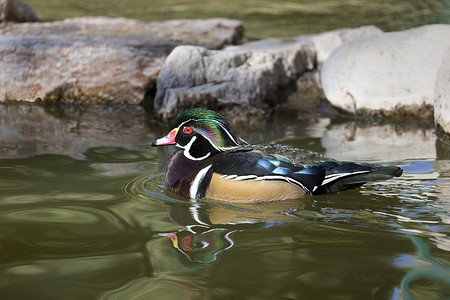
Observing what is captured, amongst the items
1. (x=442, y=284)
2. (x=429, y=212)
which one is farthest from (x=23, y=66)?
(x=442, y=284)

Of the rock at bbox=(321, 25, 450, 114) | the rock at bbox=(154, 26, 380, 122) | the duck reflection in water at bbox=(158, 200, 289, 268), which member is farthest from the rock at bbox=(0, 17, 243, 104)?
the duck reflection in water at bbox=(158, 200, 289, 268)

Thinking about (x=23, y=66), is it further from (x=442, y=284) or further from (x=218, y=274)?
(x=442, y=284)

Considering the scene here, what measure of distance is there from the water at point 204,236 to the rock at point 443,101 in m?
0.37

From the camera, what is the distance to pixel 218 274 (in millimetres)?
3754

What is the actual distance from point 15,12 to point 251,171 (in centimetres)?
718

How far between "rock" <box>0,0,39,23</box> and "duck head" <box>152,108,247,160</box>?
6.17 metres

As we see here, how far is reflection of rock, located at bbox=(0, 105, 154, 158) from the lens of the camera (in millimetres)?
6902

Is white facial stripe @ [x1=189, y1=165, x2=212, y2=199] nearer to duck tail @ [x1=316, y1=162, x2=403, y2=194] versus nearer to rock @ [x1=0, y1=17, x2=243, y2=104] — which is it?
duck tail @ [x1=316, y1=162, x2=403, y2=194]

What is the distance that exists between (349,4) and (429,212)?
11439mm

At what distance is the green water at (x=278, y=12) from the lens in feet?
42.4

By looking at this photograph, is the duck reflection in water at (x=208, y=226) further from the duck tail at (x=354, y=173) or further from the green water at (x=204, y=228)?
the duck tail at (x=354, y=173)

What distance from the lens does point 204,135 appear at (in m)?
5.35

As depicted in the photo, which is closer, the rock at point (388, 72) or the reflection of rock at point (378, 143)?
the reflection of rock at point (378, 143)

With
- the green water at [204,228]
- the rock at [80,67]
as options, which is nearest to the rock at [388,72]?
the green water at [204,228]
